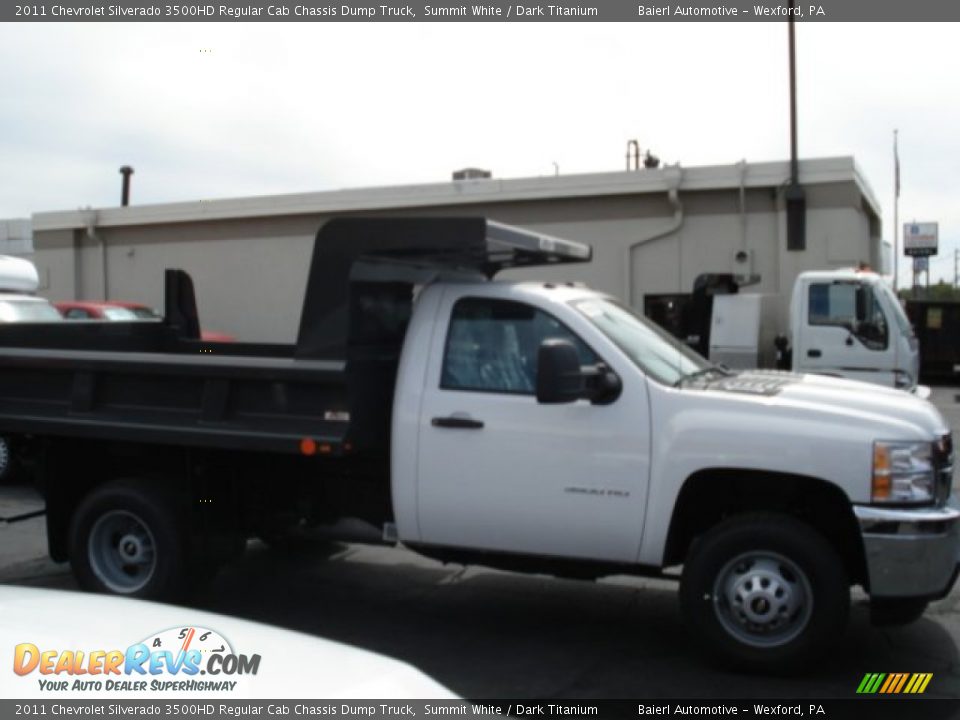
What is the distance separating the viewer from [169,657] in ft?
8.45

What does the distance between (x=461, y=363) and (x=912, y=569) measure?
8.39 ft

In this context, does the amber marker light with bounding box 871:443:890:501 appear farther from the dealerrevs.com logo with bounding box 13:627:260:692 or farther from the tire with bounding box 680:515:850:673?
the dealerrevs.com logo with bounding box 13:627:260:692

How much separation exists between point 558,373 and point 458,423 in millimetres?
732

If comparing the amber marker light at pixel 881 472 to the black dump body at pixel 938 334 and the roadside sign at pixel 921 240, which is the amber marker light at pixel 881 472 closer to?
the black dump body at pixel 938 334

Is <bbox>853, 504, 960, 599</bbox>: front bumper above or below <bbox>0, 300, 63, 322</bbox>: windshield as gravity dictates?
below

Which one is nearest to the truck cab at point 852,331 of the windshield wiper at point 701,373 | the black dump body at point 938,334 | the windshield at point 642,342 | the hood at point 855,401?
the windshield wiper at point 701,373

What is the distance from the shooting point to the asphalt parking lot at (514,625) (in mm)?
5215

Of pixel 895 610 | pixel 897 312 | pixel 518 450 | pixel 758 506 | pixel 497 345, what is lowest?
A: pixel 895 610

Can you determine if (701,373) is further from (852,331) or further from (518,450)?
(852,331)

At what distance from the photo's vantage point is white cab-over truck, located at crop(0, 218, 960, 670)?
517 centimetres

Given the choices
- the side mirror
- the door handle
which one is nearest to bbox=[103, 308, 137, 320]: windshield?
the door handle

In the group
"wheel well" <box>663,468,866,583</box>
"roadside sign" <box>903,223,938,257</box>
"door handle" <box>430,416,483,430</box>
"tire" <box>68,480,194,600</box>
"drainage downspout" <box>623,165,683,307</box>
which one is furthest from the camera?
"roadside sign" <box>903,223,938,257</box>

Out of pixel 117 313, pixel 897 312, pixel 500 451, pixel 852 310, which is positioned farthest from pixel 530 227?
pixel 500 451

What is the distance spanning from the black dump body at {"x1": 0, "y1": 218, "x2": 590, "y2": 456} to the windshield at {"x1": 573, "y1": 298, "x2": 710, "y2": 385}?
0.61 m
